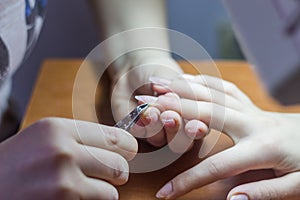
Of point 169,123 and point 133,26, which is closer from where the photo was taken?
point 169,123

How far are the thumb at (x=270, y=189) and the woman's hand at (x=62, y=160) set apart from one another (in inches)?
4.1

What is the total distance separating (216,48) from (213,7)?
0.28 feet

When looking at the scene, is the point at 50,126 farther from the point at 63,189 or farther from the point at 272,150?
the point at 272,150

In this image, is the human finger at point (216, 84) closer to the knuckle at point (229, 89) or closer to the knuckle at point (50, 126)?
the knuckle at point (229, 89)

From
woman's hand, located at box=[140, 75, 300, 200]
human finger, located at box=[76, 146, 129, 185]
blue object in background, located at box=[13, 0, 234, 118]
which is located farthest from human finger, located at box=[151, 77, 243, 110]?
blue object in background, located at box=[13, 0, 234, 118]

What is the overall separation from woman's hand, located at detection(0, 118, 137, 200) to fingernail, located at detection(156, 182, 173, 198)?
0.17 ft

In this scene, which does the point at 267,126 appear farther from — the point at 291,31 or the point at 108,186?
→ the point at 291,31

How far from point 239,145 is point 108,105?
0.14m

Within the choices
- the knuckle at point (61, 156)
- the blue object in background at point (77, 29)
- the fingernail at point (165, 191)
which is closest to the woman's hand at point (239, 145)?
the fingernail at point (165, 191)

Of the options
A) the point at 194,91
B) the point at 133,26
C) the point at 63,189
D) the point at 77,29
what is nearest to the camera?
the point at 63,189

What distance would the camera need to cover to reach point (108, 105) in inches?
20.5

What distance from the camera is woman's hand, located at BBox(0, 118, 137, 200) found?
1.24ft

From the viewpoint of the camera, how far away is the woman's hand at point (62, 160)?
14.9 inches

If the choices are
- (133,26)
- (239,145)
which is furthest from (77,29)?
(239,145)
